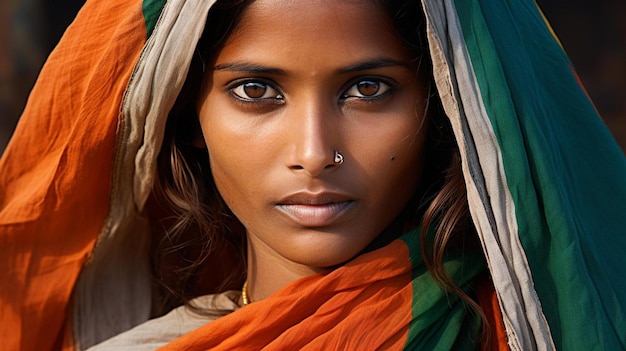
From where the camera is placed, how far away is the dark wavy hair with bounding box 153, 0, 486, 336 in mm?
1368

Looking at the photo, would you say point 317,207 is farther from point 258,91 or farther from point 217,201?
point 217,201

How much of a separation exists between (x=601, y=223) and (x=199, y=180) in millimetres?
583

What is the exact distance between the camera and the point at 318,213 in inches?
52.2

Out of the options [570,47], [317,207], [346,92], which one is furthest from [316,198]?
[570,47]

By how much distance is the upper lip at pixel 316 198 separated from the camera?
4.32ft

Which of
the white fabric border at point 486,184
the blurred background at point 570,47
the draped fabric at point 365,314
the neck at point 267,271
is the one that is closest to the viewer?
the white fabric border at point 486,184

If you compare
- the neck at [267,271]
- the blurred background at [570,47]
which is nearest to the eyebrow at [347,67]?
the neck at [267,271]

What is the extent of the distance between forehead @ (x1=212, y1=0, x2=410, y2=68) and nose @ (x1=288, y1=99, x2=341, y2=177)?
58mm

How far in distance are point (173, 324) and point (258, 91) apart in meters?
0.42

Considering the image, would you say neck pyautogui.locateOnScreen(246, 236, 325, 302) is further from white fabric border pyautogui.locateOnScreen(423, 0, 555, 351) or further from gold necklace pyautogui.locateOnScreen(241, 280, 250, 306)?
white fabric border pyautogui.locateOnScreen(423, 0, 555, 351)

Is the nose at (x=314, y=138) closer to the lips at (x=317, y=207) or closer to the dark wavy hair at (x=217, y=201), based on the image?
the lips at (x=317, y=207)

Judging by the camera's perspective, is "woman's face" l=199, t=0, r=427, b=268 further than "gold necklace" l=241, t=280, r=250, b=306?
No

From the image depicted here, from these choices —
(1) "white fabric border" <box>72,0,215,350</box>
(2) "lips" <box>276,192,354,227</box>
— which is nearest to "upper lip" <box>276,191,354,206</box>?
(2) "lips" <box>276,192,354,227</box>

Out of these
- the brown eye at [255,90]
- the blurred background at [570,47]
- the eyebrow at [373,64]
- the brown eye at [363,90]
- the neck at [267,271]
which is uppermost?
the blurred background at [570,47]
